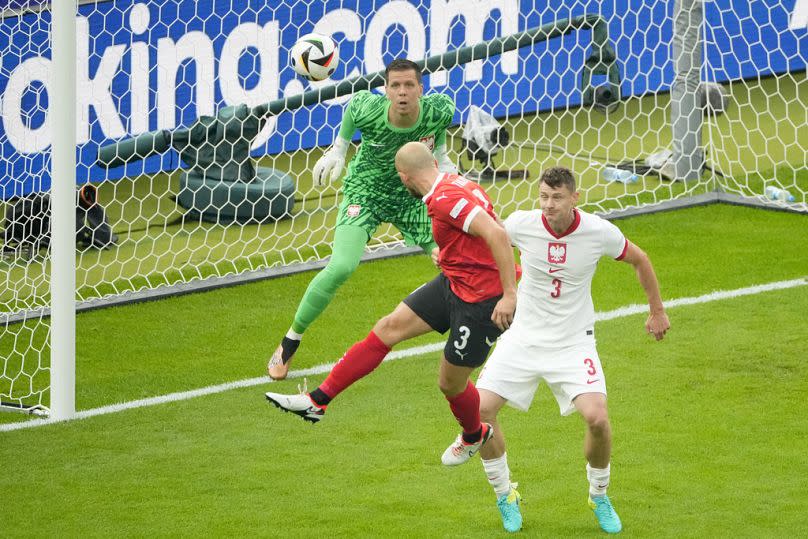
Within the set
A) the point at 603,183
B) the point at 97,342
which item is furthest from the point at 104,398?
the point at 603,183

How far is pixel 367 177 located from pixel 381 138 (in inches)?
10.7

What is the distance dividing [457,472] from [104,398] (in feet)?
8.63

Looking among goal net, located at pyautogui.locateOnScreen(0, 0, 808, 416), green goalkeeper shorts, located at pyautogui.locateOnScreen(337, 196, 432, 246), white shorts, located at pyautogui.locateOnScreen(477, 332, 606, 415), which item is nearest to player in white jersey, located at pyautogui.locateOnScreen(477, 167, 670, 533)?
white shorts, located at pyautogui.locateOnScreen(477, 332, 606, 415)

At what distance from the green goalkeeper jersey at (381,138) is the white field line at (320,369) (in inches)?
43.1

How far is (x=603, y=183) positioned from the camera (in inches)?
502

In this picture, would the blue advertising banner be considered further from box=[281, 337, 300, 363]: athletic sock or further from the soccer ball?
box=[281, 337, 300, 363]: athletic sock

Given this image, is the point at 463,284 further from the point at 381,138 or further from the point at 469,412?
the point at 381,138

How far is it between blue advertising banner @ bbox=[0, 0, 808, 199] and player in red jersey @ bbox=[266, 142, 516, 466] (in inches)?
210

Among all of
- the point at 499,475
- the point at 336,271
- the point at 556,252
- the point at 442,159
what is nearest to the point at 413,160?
the point at 556,252

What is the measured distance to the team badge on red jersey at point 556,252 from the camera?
6.09 metres

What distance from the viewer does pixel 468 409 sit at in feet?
20.6

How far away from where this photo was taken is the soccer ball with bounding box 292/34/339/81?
31.7 ft

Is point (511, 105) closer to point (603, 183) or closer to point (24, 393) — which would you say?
point (603, 183)

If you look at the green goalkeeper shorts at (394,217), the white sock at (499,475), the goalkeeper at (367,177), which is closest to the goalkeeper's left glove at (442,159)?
the goalkeeper at (367,177)
